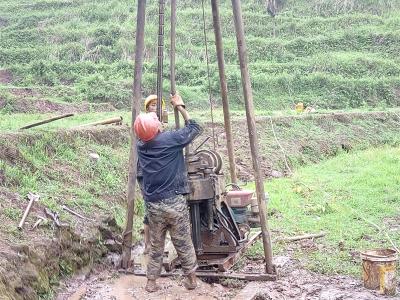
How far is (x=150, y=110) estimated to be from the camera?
7.67 m

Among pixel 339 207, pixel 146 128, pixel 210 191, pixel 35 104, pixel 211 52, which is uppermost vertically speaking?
pixel 211 52

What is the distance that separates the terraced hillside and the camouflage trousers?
12.8 meters

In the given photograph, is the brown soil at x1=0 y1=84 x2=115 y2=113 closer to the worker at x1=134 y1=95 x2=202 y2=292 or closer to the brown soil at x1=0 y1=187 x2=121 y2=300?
the brown soil at x1=0 y1=187 x2=121 y2=300

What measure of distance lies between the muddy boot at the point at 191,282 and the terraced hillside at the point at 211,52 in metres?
12.9

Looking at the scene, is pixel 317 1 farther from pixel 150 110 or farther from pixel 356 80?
pixel 150 110

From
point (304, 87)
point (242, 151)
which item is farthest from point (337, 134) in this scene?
point (304, 87)

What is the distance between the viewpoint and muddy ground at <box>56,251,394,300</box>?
6.76 metres

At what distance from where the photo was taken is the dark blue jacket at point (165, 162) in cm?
652

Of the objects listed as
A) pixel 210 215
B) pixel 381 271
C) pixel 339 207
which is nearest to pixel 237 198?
pixel 210 215

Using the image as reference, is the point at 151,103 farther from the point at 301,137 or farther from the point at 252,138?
the point at 301,137

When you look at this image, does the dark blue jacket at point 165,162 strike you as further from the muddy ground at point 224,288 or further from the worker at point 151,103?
the muddy ground at point 224,288

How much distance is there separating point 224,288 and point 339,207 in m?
4.44

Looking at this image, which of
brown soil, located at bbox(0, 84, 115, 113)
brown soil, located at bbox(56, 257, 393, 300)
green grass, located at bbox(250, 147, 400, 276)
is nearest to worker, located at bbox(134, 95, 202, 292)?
brown soil, located at bbox(56, 257, 393, 300)

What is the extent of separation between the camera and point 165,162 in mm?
6555
